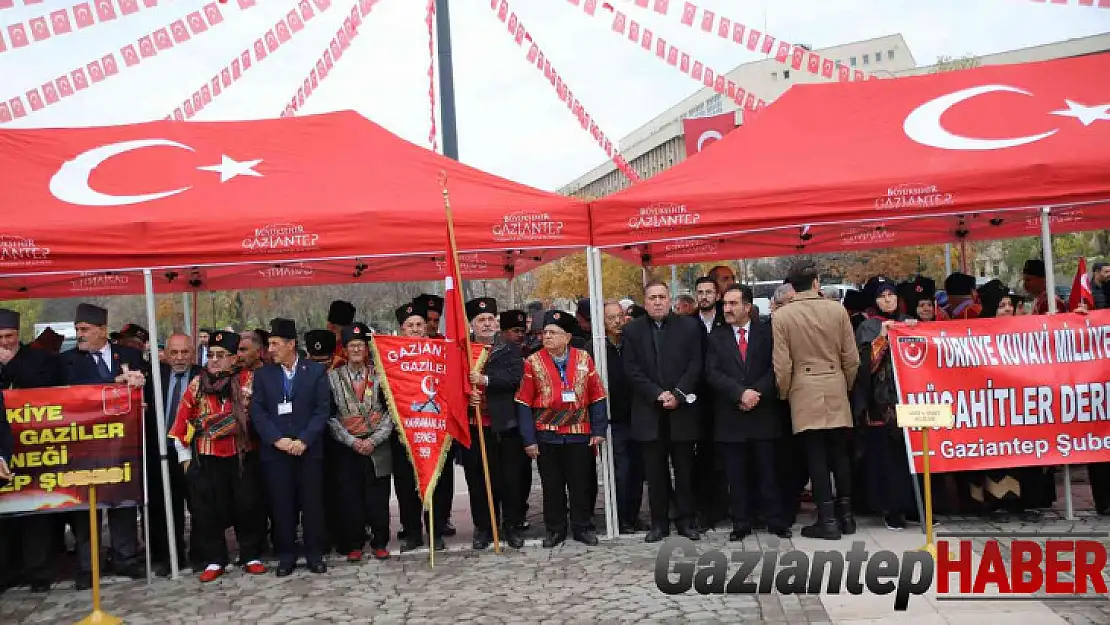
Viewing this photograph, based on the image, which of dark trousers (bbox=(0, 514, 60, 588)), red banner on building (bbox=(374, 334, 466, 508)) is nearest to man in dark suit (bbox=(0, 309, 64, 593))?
dark trousers (bbox=(0, 514, 60, 588))

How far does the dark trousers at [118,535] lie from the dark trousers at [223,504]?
481 mm

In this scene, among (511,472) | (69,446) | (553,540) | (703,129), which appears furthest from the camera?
(703,129)

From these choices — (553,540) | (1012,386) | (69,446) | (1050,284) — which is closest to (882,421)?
(1012,386)

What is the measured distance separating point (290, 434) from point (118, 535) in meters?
1.61

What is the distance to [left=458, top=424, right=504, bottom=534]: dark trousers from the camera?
757 centimetres

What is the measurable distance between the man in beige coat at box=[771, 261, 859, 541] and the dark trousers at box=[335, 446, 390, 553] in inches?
A: 124

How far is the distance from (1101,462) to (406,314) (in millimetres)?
5561

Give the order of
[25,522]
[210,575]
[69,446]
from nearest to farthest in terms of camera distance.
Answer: [69,446] < [210,575] < [25,522]

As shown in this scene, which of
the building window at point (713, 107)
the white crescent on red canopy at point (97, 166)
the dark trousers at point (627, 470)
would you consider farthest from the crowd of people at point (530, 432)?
the building window at point (713, 107)

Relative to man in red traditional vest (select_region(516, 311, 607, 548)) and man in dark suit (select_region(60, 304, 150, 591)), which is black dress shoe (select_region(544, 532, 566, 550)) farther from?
man in dark suit (select_region(60, 304, 150, 591))

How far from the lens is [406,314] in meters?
8.06

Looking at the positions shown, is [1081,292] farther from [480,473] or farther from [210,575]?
[210,575]

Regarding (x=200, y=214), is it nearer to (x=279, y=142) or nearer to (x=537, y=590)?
(x=279, y=142)

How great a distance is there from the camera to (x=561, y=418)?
7316 millimetres
